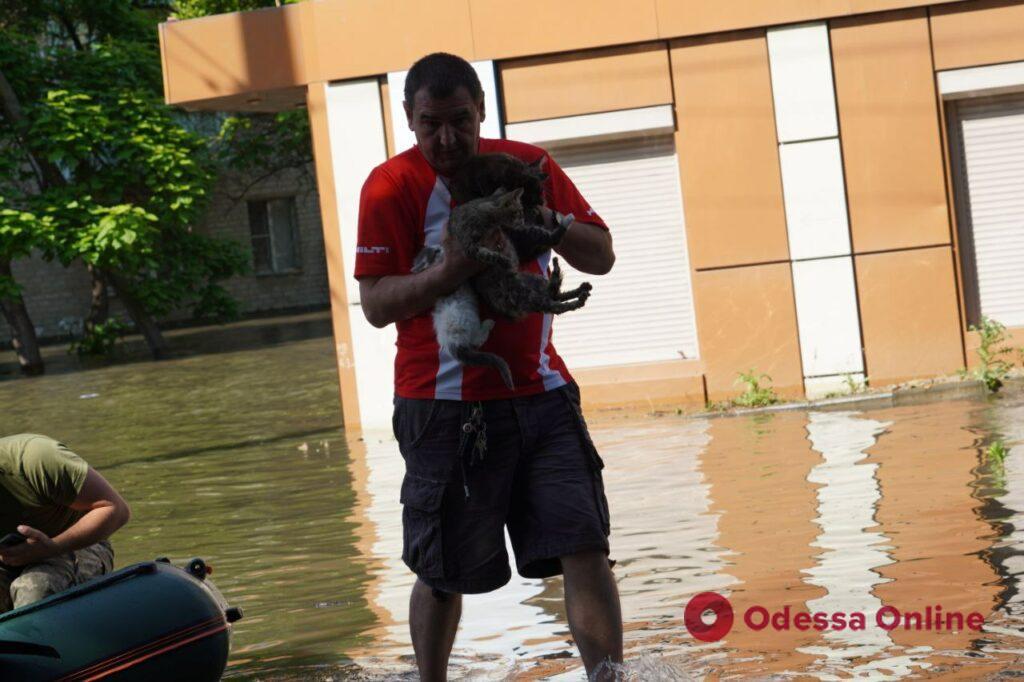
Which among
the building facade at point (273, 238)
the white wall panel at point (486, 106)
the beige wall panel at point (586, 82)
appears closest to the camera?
the beige wall panel at point (586, 82)

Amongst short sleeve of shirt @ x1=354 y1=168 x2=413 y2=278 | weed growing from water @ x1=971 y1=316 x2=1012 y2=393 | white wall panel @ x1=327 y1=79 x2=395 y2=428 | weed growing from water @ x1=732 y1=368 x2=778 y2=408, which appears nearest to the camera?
short sleeve of shirt @ x1=354 y1=168 x2=413 y2=278

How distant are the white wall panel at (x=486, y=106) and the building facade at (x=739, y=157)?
0.07 feet

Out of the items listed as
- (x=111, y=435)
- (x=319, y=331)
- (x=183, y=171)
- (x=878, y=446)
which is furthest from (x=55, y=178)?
(x=878, y=446)

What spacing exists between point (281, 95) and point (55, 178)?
45.4 feet

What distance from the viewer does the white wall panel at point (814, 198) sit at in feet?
40.5

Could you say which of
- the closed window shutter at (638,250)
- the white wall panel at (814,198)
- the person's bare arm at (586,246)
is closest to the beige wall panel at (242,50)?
the closed window shutter at (638,250)

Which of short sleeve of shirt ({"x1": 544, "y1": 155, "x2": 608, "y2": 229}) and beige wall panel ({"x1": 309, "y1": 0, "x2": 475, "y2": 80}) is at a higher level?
beige wall panel ({"x1": 309, "y1": 0, "x2": 475, "y2": 80})

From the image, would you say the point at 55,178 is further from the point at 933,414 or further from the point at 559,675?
the point at 559,675

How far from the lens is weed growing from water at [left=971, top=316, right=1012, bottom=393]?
1151cm

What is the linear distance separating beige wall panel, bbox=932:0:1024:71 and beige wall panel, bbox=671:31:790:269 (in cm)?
145

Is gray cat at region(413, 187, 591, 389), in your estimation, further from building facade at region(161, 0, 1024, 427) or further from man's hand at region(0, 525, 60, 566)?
building facade at region(161, 0, 1024, 427)

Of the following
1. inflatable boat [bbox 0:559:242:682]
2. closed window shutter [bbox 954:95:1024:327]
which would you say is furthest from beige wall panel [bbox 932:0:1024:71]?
inflatable boat [bbox 0:559:242:682]

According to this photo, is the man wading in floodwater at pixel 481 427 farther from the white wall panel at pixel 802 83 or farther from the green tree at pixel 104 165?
the green tree at pixel 104 165

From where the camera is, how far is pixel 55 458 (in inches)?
193
